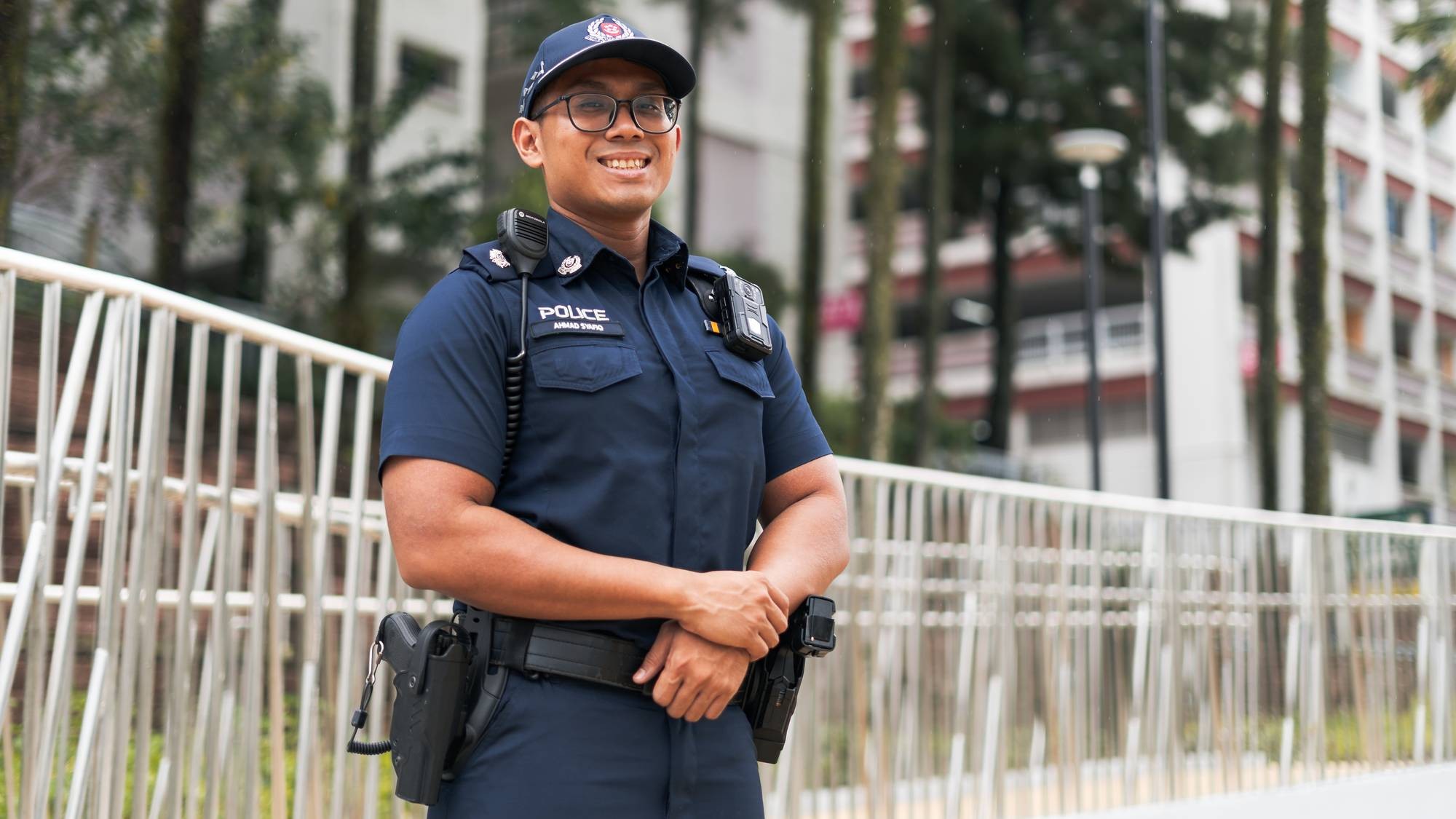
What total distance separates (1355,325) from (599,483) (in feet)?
105

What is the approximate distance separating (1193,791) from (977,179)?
20.0m

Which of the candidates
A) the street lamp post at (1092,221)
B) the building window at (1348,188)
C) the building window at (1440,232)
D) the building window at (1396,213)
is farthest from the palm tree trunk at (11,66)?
the building window at (1348,188)

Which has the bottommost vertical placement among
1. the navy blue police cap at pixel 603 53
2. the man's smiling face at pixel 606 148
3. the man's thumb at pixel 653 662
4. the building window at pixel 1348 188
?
the man's thumb at pixel 653 662

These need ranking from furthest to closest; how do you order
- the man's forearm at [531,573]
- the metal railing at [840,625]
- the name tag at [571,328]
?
the metal railing at [840,625]
the name tag at [571,328]
the man's forearm at [531,573]

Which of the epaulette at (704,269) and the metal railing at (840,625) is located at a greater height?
the epaulette at (704,269)

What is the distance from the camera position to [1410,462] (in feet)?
103

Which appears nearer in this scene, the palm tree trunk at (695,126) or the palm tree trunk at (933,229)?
the palm tree trunk at (933,229)

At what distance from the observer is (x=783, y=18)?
1261 inches

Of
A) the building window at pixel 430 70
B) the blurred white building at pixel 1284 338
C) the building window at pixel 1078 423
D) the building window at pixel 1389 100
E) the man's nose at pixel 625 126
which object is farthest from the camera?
the building window at pixel 1078 423

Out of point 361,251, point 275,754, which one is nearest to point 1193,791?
point 275,754

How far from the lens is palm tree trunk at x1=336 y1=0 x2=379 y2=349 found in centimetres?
1273

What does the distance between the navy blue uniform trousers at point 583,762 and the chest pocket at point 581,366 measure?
0.41 meters

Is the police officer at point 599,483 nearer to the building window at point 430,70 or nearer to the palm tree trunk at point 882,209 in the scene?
the palm tree trunk at point 882,209

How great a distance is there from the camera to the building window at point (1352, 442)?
1235 inches
